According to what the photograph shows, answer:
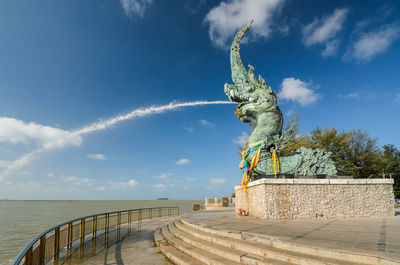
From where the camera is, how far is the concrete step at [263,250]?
166 inches

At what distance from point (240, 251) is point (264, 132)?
908 cm

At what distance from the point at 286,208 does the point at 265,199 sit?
111 centimetres

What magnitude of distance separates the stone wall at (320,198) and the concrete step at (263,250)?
414cm

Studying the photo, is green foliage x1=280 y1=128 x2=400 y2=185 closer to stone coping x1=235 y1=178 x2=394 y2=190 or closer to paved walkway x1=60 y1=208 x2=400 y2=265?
stone coping x1=235 y1=178 x2=394 y2=190

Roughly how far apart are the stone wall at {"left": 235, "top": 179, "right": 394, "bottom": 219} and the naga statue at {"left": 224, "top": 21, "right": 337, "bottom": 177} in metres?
1.24

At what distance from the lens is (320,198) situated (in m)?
10.5

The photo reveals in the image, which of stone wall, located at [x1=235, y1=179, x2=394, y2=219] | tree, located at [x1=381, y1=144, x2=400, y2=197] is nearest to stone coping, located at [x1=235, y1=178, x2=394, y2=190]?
stone wall, located at [x1=235, y1=179, x2=394, y2=219]

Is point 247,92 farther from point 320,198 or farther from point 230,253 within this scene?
point 230,253

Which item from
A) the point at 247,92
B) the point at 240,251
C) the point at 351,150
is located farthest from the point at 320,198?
the point at 351,150

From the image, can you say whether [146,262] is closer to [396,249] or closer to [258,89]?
[396,249]

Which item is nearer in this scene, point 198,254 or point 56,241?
point 198,254

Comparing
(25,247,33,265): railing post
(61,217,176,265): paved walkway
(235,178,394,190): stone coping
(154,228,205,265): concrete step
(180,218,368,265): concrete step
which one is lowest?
(61,217,176,265): paved walkway

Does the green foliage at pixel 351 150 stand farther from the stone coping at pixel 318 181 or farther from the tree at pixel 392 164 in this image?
the stone coping at pixel 318 181

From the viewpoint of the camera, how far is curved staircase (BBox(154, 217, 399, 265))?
4164 millimetres
